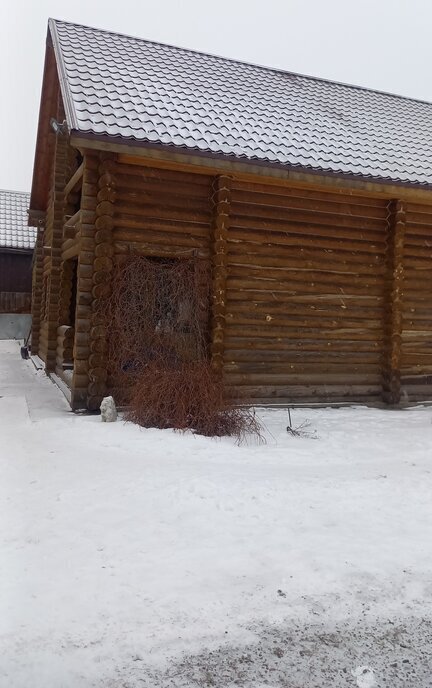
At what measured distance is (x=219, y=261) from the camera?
832 cm

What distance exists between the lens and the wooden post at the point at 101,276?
7633mm

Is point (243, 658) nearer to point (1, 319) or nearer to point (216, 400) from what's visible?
point (216, 400)

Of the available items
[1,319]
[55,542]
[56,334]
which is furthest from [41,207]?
[55,542]

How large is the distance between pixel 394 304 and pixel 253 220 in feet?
9.04

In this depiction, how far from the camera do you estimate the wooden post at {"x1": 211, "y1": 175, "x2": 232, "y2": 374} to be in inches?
327

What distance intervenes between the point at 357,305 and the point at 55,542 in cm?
700

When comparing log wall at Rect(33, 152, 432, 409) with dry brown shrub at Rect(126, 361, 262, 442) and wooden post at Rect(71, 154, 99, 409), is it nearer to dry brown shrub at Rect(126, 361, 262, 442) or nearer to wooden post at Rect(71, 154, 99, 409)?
wooden post at Rect(71, 154, 99, 409)

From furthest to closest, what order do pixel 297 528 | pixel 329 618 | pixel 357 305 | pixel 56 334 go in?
pixel 56 334, pixel 357 305, pixel 297 528, pixel 329 618

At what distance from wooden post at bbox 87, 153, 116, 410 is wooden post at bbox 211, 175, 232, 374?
1535 millimetres

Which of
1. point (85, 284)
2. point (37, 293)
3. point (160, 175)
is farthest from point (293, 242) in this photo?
point (37, 293)

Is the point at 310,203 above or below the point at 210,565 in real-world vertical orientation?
above

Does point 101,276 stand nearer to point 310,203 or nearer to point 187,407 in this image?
point 187,407

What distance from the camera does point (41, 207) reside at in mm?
15914

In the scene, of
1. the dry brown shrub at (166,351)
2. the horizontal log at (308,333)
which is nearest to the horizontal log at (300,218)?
the dry brown shrub at (166,351)
